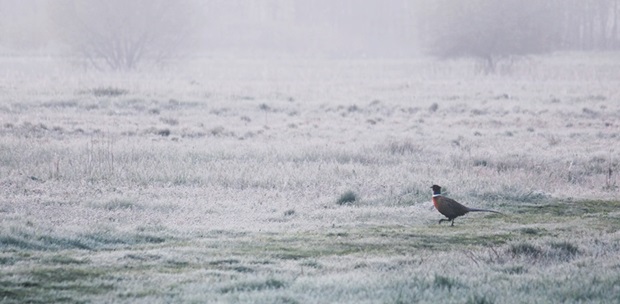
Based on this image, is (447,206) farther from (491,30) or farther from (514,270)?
(491,30)

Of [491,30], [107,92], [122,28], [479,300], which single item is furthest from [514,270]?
[491,30]

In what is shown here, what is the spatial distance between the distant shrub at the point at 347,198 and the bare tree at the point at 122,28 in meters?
43.7

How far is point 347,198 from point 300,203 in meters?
0.78

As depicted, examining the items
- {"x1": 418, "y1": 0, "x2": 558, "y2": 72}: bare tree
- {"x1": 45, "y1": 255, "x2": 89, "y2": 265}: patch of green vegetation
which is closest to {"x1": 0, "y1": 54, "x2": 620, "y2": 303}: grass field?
{"x1": 45, "y1": 255, "x2": 89, "y2": 265}: patch of green vegetation

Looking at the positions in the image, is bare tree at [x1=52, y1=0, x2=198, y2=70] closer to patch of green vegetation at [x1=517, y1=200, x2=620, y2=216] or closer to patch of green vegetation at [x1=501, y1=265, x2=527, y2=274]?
patch of green vegetation at [x1=517, y1=200, x2=620, y2=216]

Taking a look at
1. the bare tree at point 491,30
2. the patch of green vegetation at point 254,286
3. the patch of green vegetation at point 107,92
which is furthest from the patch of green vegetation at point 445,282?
the bare tree at point 491,30

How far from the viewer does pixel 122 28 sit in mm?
55062

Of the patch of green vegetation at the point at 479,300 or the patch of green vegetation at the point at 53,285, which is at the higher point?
the patch of green vegetation at the point at 53,285

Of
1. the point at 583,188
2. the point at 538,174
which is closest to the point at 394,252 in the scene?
the point at 583,188

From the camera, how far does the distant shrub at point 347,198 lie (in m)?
13.1

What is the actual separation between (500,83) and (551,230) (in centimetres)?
3542

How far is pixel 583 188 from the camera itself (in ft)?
49.4

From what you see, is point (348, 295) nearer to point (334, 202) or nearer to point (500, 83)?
point (334, 202)

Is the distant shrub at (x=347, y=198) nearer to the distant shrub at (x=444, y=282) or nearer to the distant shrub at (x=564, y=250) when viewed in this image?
the distant shrub at (x=564, y=250)
